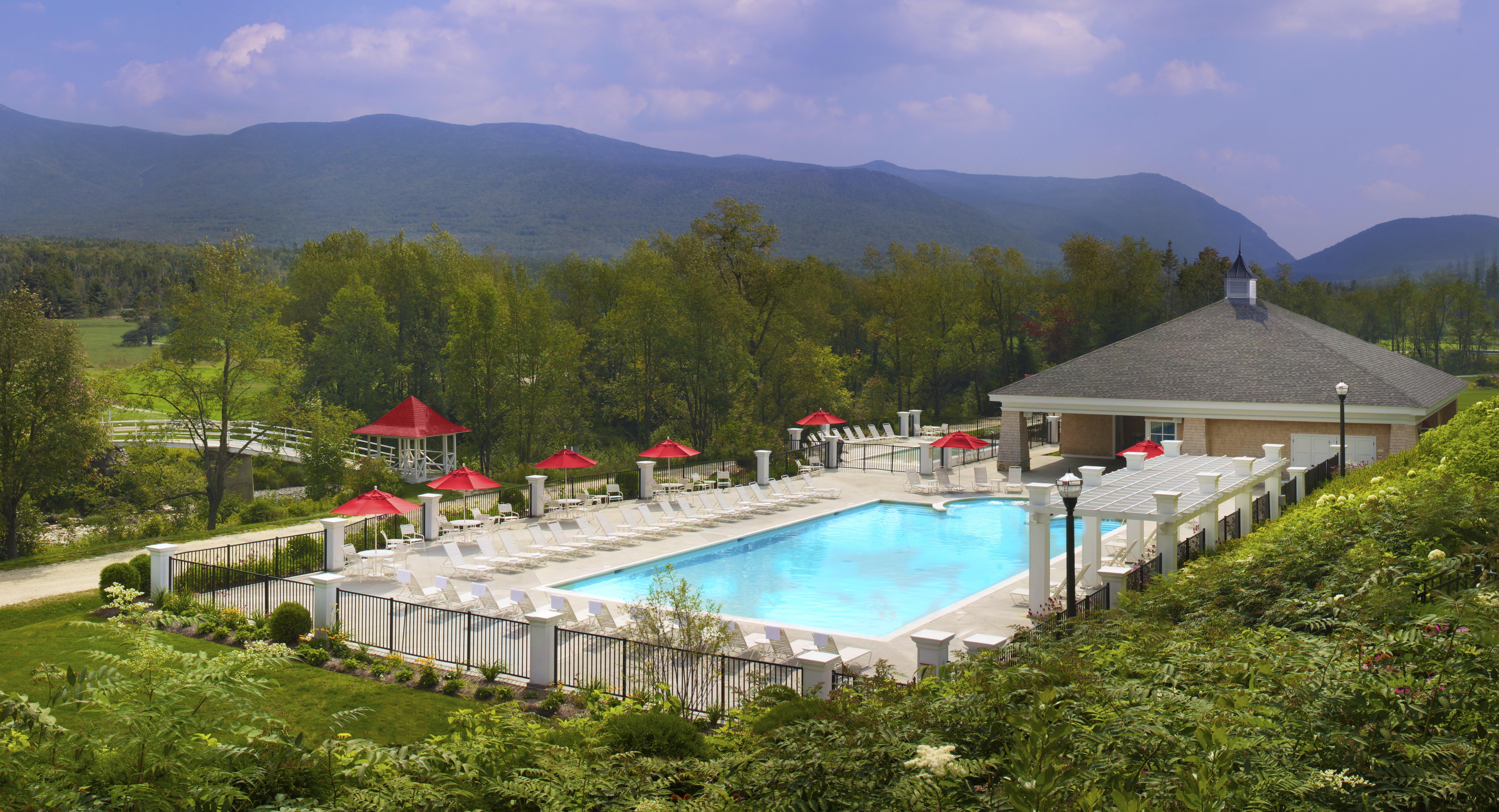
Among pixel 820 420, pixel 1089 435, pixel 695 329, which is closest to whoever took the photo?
pixel 1089 435

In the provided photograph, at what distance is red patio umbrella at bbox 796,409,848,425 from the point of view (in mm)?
38594

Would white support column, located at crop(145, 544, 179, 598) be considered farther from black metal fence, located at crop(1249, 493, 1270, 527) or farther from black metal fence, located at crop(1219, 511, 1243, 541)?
black metal fence, located at crop(1249, 493, 1270, 527)

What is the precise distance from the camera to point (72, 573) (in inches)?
813

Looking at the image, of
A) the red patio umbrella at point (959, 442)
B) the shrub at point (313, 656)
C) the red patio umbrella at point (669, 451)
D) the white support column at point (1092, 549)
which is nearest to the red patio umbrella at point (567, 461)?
the red patio umbrella at point (669, 451)

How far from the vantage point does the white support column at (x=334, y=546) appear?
67.5 ft

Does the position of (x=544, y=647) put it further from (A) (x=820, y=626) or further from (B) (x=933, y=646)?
(A) (x=820, y=626)

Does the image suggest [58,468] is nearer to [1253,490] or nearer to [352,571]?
[352,571]

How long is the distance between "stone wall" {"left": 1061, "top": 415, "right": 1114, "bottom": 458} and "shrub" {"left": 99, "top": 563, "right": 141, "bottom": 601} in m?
29.2

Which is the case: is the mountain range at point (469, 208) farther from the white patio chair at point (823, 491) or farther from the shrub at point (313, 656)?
the shrub at point (313, 656)

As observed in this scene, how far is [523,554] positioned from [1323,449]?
23981mm

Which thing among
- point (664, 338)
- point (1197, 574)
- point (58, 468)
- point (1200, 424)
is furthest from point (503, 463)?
point (1197, 574)

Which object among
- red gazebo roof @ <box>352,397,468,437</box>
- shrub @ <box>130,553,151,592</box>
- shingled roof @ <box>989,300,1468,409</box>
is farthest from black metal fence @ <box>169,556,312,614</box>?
shingled roof @ <box>989,300,1468,409</box>

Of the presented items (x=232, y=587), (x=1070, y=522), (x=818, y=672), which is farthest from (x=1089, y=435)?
(x=232, y=587)

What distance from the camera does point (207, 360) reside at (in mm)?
33844
